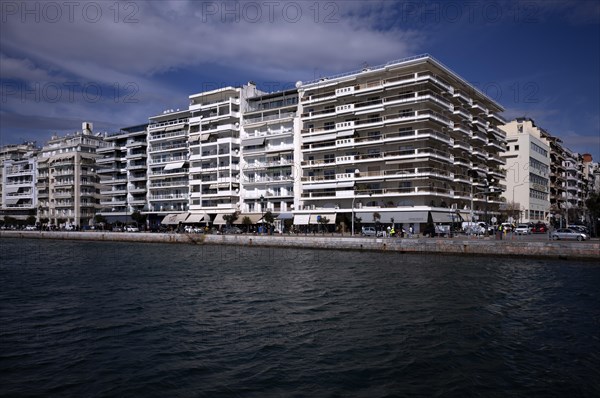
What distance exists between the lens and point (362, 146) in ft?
224

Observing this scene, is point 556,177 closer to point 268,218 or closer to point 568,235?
point 568,235

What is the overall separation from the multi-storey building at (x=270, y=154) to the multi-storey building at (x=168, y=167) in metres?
15.1

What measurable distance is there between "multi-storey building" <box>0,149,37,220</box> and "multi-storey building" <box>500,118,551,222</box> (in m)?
110

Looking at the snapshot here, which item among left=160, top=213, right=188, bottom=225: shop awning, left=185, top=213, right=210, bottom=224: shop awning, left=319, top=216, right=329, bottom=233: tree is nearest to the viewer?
left=319, top=216, right=329, bottom=233: tree

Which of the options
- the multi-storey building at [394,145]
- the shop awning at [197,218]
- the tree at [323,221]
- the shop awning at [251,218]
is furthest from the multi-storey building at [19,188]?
the tree at [323,221]

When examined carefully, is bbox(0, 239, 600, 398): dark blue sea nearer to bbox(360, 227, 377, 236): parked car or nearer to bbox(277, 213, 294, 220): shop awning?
bbox(360, 227, 377, 236): parked car

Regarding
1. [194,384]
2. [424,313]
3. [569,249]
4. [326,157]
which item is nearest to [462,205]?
[326,157]

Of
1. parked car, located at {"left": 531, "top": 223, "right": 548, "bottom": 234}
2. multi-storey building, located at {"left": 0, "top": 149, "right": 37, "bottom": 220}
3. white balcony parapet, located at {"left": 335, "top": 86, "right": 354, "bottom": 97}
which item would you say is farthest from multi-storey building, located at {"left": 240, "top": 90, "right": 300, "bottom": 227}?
multi-storey building, located at {"left": 0, "top": 149, "right": 37, "bottom": 220}

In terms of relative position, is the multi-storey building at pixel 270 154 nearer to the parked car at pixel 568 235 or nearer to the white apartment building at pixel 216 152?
the white apartment building at pixel 216 152

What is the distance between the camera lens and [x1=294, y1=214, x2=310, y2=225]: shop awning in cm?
7125

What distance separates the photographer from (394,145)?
6600 cm

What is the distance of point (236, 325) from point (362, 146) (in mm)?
53749

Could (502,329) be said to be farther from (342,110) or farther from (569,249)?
(342,110)

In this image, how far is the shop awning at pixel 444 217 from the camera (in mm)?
62047
